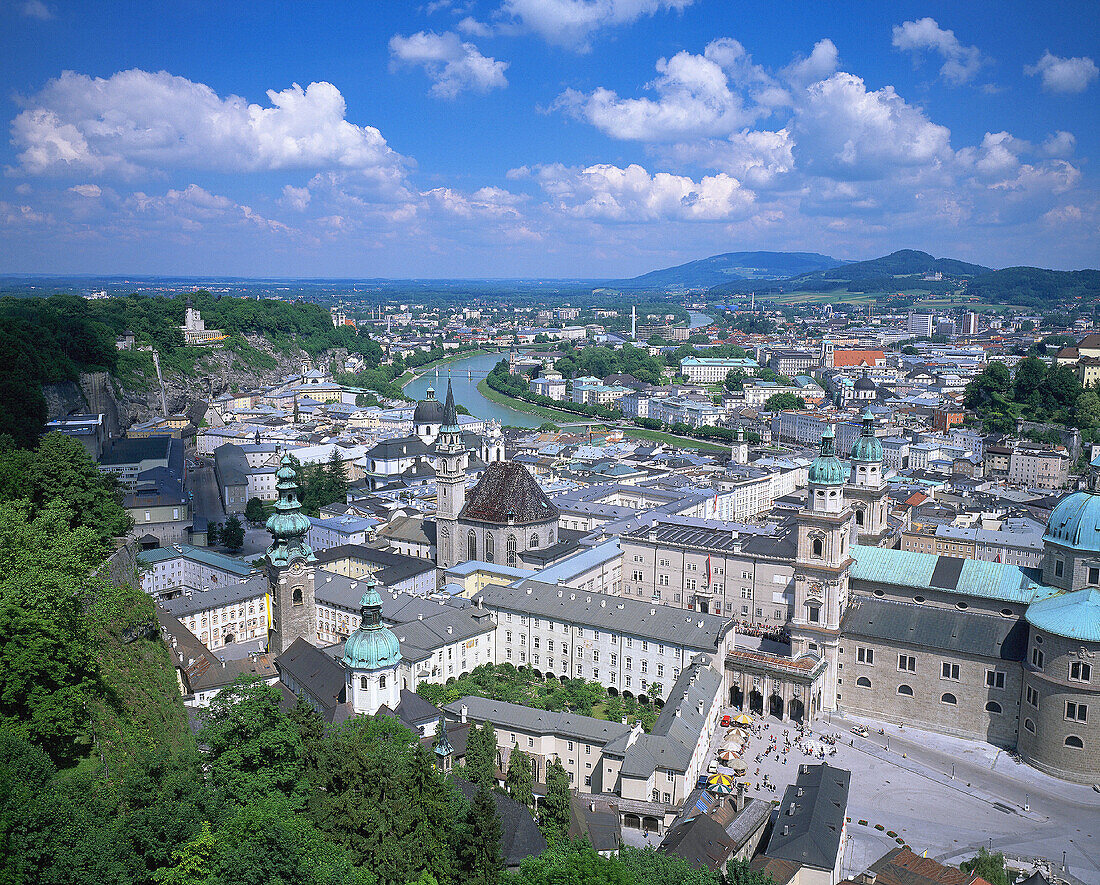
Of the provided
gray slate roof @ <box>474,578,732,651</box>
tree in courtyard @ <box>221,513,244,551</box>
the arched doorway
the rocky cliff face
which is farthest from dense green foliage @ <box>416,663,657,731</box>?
the rocky cliff face

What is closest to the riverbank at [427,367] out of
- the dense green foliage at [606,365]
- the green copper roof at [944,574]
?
the dense green foliage at [606,365]

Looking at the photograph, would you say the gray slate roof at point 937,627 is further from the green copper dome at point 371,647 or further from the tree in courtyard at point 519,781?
the green copper dome at point 371,647

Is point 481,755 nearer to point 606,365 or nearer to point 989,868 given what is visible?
point 989,868

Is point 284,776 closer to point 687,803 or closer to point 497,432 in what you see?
point 687,803

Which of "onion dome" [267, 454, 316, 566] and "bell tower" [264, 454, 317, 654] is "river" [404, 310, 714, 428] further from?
"onion dome" [267, 454, 316, 566]

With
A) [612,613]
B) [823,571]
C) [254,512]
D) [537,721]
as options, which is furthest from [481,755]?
[254,512]

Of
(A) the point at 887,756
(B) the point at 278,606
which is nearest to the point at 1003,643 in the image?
(A) the point at 887,756
